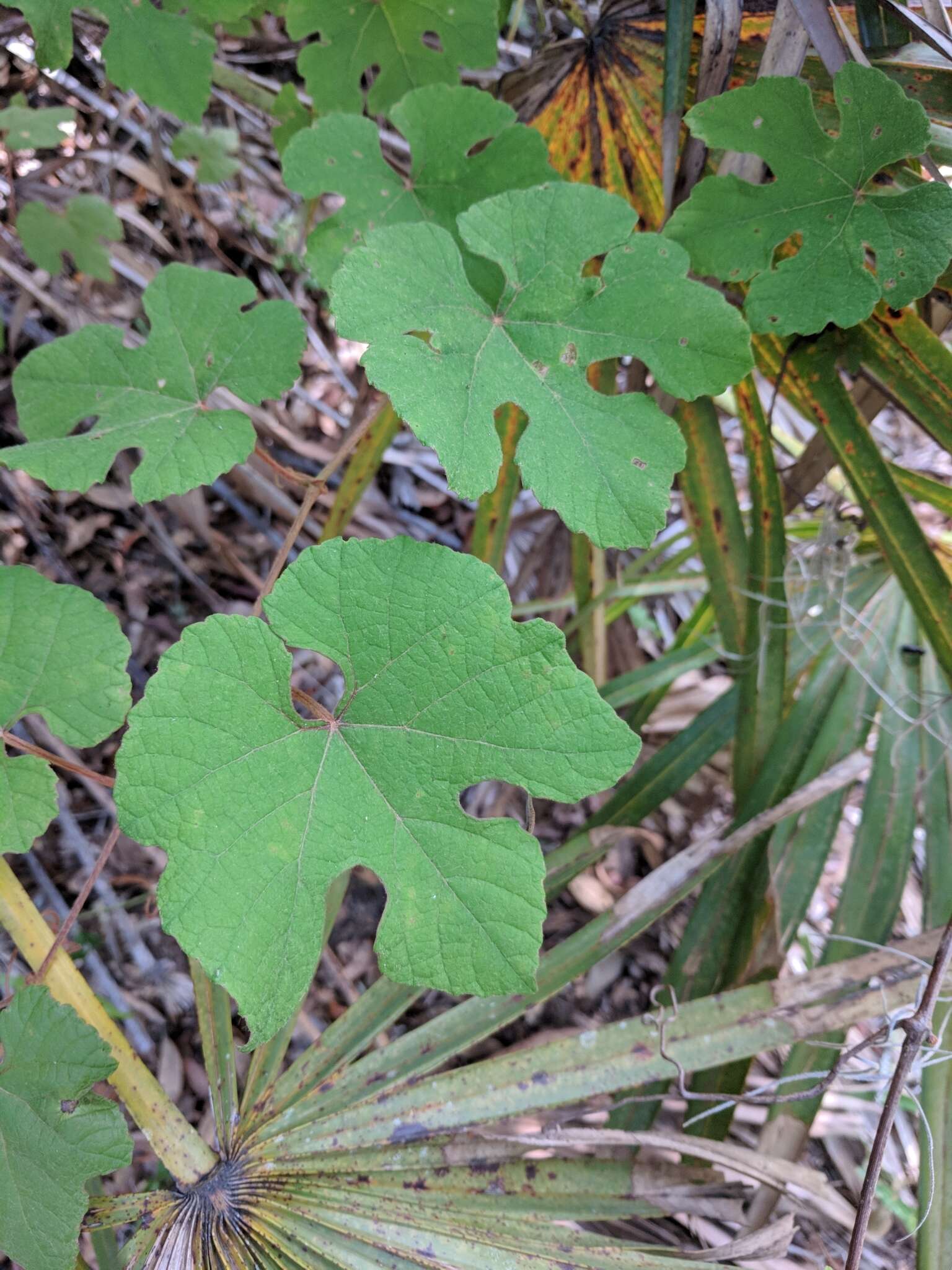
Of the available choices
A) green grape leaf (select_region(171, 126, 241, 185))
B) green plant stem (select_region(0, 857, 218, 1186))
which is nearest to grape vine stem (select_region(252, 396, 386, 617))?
green plant stem (select_region(0, 857, 218, 1186))

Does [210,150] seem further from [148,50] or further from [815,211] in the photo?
[815,211]

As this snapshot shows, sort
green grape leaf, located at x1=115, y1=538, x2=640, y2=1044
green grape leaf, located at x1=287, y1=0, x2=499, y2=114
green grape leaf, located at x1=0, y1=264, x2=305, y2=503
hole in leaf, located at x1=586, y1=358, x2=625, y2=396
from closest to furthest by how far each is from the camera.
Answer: green grape leaf, located at x1=115, y1=538, x2=640, y2=1044
green grape leaf, located at x1=0, y1=264, x2=305, y2=503
green grape leaf, located at x1=287, y1=0, x2=499, y2=114
hole in leaf, located at x1=586, y1=358, x2=625, y2=396

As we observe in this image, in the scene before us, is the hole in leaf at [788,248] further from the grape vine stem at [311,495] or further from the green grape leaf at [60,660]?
the green grape leaf at [60,660]

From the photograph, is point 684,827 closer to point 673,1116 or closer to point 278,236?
point 673,1116

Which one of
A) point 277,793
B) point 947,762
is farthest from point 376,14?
point 947,762

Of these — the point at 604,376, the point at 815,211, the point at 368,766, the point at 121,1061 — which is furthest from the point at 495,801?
the point at 815,211

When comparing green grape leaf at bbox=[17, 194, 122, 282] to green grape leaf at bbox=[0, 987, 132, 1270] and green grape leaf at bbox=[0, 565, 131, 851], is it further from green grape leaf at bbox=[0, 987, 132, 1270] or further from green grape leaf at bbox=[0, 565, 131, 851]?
green grape leaf at bbox=[0, 987, 132, 1270]

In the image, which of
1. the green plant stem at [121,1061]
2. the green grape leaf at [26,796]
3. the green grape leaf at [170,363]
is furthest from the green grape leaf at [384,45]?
the green plant stem at [121,1061]
